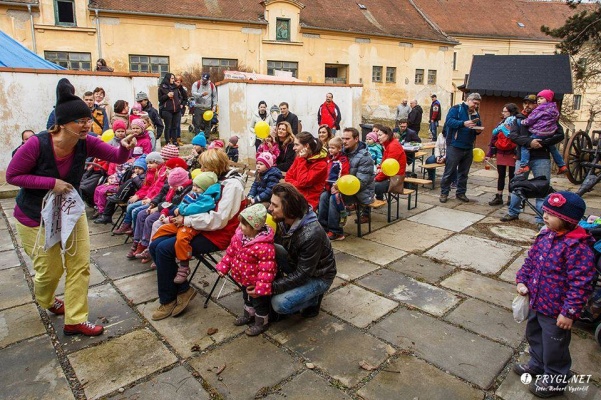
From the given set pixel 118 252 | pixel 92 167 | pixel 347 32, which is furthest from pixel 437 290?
pixel 347 32

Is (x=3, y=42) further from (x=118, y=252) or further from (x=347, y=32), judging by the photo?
(x=347, y=32)

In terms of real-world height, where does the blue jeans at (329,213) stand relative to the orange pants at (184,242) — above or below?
below

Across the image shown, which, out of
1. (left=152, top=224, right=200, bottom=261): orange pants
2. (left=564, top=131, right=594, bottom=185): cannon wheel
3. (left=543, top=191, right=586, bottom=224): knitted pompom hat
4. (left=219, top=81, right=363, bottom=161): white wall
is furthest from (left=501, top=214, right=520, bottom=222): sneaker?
(left=219, top=81, right=363, bottom=161): white wall

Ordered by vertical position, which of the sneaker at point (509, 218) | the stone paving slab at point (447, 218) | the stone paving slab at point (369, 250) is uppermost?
the sneaker at point (509, 218)

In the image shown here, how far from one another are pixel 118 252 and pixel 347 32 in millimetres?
24822

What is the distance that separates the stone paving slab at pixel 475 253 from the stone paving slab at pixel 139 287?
9.99ft

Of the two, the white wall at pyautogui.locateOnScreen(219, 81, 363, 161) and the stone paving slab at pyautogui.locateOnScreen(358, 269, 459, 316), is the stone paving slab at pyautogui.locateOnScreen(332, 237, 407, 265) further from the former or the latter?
the white wall at pyautogui.locateOnScreen(219, 81, 363, 161)

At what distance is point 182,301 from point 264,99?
7660 mm

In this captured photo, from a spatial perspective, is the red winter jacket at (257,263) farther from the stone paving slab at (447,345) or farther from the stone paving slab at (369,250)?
the stone paving slab at (369,250)

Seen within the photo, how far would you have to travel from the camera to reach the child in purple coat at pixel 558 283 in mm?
2414

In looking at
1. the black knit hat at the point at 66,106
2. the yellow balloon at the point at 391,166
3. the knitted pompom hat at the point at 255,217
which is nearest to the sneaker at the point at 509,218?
the yellow balloon at the point at 391,166

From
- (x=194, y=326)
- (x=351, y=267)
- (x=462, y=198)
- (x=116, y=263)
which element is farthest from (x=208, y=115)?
(x=194, y=326)

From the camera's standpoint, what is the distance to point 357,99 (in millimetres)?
12750

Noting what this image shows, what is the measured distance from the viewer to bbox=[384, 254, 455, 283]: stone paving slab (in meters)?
4.32
